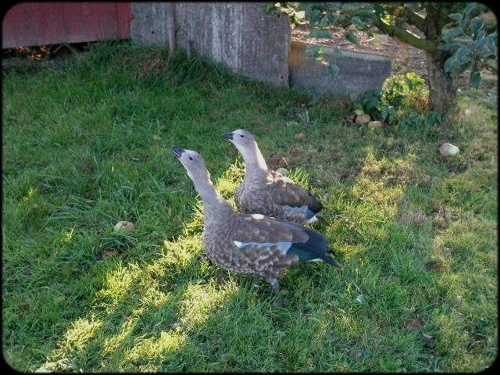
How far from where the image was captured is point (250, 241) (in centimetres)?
366

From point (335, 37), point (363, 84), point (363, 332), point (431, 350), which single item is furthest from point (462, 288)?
point (335, 37)

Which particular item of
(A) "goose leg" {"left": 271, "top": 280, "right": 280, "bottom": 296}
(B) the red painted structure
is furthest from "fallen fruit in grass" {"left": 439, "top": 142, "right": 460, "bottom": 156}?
(B) the red painted structure

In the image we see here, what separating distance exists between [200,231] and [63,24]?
3372mm

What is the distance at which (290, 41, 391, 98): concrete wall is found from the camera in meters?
6.19

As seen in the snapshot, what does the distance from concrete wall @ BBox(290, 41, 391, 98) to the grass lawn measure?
29 cm

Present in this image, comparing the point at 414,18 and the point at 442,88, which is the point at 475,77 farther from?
the point at 442,88

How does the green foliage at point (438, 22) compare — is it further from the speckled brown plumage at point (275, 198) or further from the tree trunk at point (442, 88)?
the speckled brown plumage at point (275, 198)

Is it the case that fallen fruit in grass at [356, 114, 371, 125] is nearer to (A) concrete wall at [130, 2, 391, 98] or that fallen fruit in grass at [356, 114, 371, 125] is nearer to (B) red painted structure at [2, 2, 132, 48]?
(A) concrete wall at [130, 2, 391, 98]

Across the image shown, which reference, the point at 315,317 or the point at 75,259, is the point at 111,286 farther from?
the point at 315,317

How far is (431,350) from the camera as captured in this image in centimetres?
333

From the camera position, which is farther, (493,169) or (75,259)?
(493,169)

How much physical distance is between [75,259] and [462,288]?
109 inches

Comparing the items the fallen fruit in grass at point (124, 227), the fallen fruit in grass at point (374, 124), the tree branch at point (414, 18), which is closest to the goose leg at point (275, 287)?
the fallen fruit in grass at point (124, 227)

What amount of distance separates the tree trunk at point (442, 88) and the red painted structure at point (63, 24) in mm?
3621
